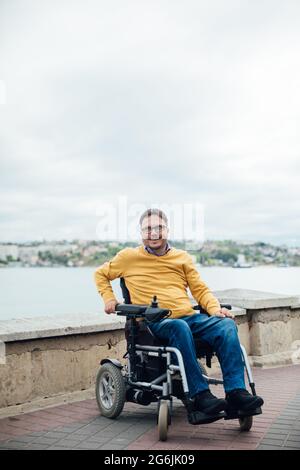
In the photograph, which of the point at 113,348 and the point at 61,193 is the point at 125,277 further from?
the point at 61,193

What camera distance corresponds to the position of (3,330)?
13.4 ft

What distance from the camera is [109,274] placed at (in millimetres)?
3910

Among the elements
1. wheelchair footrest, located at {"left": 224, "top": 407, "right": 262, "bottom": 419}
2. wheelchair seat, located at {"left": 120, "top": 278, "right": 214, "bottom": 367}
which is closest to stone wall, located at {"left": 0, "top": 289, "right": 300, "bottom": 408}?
wheelchair seat, located at {"left": 120, "top": 278, "right": 214, "bottom": 367}

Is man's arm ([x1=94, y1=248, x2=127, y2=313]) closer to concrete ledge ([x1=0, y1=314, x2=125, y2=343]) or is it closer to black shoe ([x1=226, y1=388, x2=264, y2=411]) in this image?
concrete ledge ([x1=0, y1=314, x2=125, y2=343])

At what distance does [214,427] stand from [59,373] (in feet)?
4.10

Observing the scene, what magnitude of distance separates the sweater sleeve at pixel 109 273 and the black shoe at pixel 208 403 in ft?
2.97

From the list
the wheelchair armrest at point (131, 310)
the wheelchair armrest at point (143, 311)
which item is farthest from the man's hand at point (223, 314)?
the wheelchair armrest at point (131, 310)

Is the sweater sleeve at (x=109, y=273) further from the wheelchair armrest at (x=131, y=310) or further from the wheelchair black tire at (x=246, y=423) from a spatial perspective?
the wheelchair black tire at (x=246, y=423)

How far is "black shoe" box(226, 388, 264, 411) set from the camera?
3.29m

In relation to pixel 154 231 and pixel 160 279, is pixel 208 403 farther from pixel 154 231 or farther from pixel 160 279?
pixel 154 231

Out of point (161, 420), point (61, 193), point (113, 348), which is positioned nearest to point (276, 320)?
point (113, 348)

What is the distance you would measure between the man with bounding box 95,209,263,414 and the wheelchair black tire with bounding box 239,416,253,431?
1.06ft

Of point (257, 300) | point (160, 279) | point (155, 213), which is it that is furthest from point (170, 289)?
point (257, 300)

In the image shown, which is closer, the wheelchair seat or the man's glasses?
the wheelchair seat
